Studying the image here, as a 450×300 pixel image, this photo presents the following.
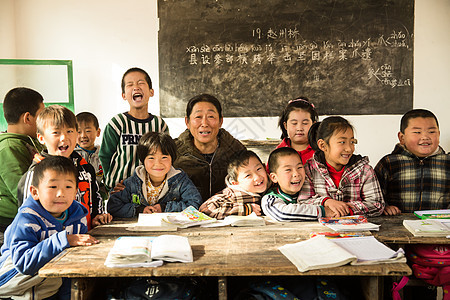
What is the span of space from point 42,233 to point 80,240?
18 centimetres

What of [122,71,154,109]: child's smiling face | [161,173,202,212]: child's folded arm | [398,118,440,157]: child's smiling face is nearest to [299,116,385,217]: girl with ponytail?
[398,118,440,157]: child's smiling face

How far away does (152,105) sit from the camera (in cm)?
518

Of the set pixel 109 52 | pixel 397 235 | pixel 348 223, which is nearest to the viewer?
pixel 397 235

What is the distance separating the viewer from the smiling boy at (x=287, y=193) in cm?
227

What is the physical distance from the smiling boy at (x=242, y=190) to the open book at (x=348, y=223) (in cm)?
44

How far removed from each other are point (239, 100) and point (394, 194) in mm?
2798

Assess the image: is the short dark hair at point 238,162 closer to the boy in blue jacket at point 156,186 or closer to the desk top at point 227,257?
the boy in blue jacket at point 156,186

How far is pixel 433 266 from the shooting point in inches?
85.1

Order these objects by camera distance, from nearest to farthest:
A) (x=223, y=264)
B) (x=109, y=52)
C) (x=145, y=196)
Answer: (x=223, y=264) < (x=145, y=196) < (x=109, y=52)

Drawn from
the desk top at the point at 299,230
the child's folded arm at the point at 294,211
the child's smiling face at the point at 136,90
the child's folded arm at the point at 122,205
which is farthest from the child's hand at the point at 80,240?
the child's smiling face at the point at 136,90

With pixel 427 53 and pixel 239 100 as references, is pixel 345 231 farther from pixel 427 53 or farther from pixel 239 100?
pixel 427 53

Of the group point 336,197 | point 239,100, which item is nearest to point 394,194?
point 336,197

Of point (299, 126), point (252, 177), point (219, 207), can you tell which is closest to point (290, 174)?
point (252, 177)

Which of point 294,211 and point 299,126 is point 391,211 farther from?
point 299,126
